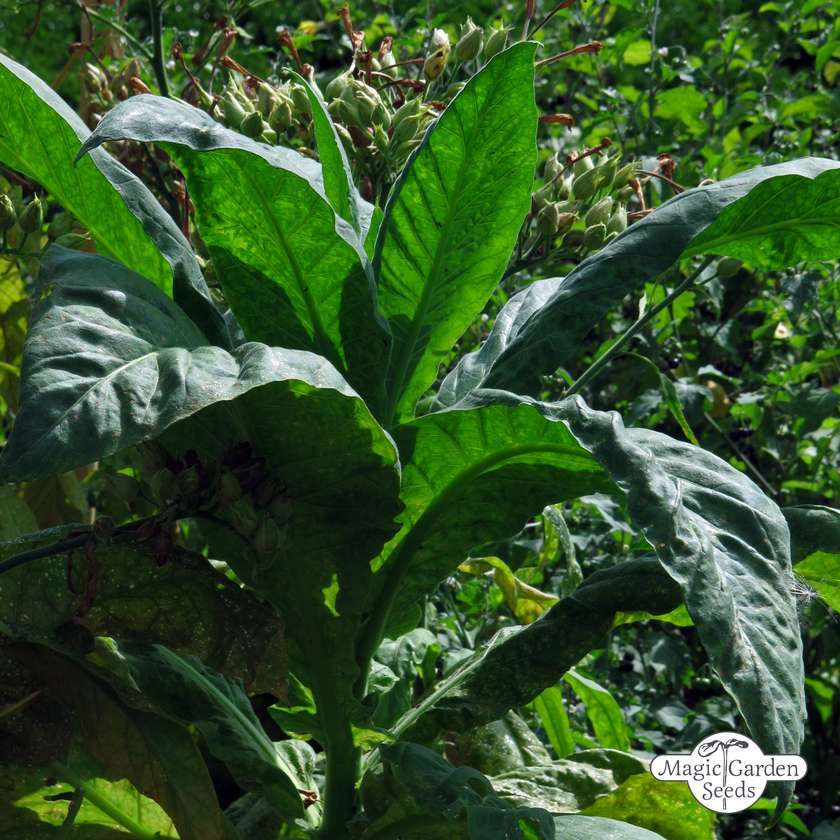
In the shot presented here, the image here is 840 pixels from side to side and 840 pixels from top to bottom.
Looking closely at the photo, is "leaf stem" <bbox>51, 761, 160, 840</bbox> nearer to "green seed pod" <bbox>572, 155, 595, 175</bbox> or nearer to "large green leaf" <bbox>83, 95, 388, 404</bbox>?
"large green leaf" <bbox>83, 95, 388, 404</bbox>

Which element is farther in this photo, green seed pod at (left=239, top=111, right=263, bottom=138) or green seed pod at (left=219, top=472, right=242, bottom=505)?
green seed pod at (left=239, top=111, right=263, bottom=138)

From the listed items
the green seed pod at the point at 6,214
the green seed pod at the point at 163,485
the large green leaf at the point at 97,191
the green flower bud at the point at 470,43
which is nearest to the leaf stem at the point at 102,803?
the green seed pod at the point at 163,485

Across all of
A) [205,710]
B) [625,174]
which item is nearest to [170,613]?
[205,710]

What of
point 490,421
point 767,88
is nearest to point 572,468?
point 490,421

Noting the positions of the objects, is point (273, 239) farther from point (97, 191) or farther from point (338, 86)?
point (338, 86)

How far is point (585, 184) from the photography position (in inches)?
59.1

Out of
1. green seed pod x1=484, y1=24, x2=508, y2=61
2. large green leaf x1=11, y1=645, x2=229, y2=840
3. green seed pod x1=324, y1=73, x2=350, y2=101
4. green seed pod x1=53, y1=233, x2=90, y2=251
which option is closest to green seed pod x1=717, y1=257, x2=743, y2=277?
green seed pod x1=484, y1=24, x2=508, y2=61

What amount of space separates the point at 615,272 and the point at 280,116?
1.85 feet

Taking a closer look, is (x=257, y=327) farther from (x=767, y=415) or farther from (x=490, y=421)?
(x=767, y=415)

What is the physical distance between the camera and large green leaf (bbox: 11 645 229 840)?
3.88ft

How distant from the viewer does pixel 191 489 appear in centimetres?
102

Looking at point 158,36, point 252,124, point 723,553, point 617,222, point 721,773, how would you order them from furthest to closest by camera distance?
1. point 158,36
2. point 617,222
3. point 252,124
4. point 721,773
5. point 723,553

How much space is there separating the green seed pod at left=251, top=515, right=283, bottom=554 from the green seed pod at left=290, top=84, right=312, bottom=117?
702mm

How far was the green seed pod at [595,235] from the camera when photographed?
1452 millimetres
